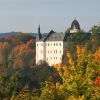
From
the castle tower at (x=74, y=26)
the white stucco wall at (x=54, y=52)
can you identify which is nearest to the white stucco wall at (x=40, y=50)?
the white stucco wall at (x=54, y=52)

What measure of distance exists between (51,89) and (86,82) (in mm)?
1308

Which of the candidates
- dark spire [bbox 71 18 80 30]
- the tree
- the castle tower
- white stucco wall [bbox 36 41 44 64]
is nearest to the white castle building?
white stucco wall [bbox 36 41 44 64]

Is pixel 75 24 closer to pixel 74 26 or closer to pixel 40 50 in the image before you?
pixel 74 26

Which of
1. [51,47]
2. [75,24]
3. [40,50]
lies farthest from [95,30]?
[75,24]

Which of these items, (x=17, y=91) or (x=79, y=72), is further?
(x=17, y=91)

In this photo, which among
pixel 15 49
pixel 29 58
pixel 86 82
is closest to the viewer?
pixel 86 82

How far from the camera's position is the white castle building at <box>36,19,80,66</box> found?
10138 cm

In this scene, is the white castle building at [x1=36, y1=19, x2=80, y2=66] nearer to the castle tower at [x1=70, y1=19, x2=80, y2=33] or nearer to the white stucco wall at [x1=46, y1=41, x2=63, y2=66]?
the white stucco wall at [x1=46, y1=41, x2=63, y2=66]

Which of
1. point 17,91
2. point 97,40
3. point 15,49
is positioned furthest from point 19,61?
point 17,91

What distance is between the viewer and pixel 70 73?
62.4 feet

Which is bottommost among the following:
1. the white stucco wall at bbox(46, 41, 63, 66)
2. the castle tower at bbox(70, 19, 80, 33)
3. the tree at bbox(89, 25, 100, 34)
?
the white stucco wall at bbox(46, 41, 63, 66)

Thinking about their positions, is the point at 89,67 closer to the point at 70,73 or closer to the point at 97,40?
the point at 70,73

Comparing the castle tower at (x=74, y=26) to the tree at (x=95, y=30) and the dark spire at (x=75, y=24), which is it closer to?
the dark spire at (x=75, y=24)

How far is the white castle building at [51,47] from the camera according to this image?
333 ft
